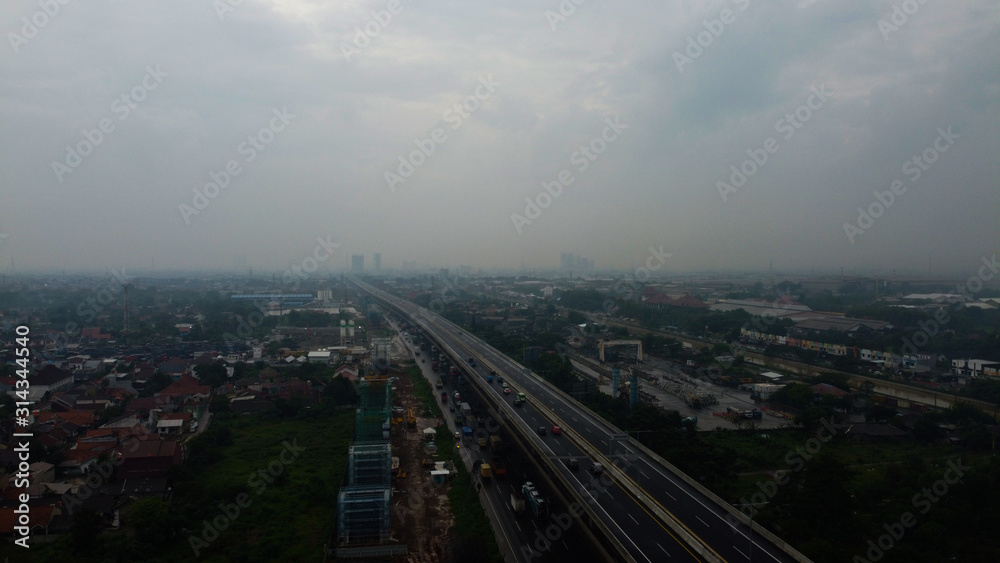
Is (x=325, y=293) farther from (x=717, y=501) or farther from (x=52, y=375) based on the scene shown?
(x=717, y=501)

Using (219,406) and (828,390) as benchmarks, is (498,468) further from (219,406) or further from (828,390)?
(828,390)

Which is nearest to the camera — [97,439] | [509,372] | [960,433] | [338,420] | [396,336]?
[97,439]

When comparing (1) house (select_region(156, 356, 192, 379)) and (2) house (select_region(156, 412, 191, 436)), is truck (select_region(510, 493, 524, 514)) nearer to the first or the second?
(2) house (select_region(156, 412, 191, 436))

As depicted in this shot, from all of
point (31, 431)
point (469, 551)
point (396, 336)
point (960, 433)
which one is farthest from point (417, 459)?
point (396, 336)

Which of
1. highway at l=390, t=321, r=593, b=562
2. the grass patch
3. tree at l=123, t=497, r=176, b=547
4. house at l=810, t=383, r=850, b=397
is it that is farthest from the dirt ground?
house at l=810, t=383, r=850, b=397

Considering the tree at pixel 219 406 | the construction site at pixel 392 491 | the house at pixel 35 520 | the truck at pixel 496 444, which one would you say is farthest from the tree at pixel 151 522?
the tree at pixel 219 406

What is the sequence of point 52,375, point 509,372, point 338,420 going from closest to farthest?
point 338,420 → point 52,375 → point 509,372

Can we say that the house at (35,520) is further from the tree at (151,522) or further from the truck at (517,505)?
the truck at (517,505)
